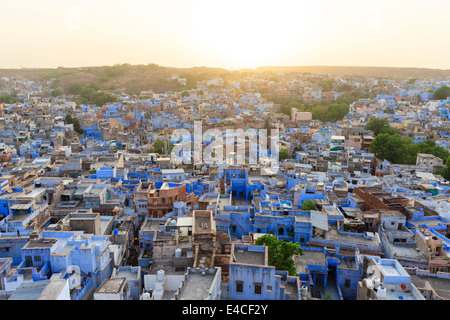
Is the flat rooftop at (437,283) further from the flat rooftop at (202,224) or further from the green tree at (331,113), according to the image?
the green tree at (331,113)

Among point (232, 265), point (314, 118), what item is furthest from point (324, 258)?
point (314, 118)

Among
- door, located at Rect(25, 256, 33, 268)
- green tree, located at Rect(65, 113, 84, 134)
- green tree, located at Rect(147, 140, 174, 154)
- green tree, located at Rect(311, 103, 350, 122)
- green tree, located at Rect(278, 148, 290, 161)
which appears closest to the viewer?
door, located at Rect(25, 256, 33, 268)

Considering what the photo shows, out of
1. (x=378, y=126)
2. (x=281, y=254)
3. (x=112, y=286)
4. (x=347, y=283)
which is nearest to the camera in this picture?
(x=112, y=286)

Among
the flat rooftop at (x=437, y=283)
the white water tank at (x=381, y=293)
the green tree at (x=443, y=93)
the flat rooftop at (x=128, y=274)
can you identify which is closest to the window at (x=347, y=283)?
the flat rooftop at (x=437, y=283)

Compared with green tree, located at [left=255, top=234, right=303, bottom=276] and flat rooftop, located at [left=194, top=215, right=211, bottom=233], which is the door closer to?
flat rooftop, located at [left=194, top=215, right=211, bottom=233]

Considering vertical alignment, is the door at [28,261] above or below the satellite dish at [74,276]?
above

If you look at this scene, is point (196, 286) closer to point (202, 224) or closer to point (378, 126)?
point (202, 224)

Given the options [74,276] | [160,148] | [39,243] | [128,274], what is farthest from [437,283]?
[160,148]

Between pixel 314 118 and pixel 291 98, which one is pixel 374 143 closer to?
pixel 314 118

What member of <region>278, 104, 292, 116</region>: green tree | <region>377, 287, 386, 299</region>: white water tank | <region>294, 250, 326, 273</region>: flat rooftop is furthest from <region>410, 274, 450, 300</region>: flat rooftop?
<region>278, 104, 292, 116</region>: green tree

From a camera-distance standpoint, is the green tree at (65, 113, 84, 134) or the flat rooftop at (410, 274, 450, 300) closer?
the flat rooftop at (410, 274, 450, 300)

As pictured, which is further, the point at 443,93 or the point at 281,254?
the point at 443,93
